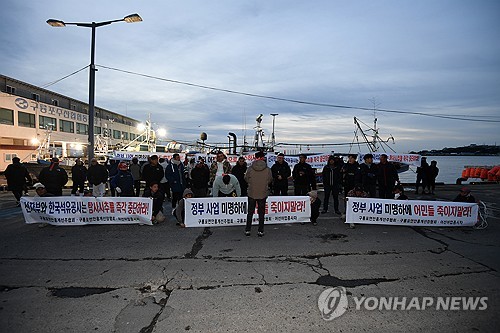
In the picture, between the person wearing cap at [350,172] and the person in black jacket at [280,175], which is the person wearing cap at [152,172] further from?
the person wearing cap at [350,172]

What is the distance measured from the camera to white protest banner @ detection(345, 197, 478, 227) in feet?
24.0

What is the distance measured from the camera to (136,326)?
Answer: 312cm

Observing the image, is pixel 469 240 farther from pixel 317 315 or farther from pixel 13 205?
pixel 13 205

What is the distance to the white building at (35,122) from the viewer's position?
92.3 feet

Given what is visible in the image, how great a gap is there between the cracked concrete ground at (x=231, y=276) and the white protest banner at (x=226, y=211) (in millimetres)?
372

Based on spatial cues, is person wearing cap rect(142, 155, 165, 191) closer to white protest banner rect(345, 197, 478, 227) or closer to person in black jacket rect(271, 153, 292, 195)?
person in black jacket rect(271, 153, 292, 195)

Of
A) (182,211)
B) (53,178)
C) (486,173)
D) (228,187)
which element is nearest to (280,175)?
(228,187)

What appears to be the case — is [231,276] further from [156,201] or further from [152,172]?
[152,172]

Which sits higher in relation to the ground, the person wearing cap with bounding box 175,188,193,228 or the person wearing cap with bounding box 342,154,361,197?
the person wearing cap with bounding box 342,154,361,197

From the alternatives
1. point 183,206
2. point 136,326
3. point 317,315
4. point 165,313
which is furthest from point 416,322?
point 183,206

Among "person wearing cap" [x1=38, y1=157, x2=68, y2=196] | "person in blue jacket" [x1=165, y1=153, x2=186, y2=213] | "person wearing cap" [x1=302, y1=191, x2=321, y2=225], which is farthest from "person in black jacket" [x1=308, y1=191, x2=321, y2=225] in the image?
"person wearing cap" [x1=38, y1=157, x2=68, y2=196]

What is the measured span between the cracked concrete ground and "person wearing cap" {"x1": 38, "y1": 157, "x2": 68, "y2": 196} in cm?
146

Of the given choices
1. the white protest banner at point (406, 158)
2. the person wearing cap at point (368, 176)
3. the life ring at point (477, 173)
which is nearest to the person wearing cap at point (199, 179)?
the person wearing cap at point (368, 176)

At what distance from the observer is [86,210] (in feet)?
24.3
